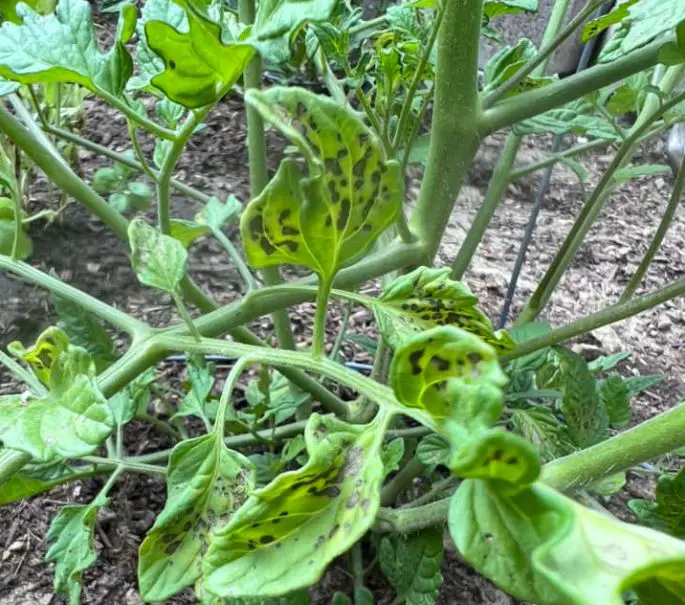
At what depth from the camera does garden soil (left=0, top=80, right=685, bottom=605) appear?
840 mm

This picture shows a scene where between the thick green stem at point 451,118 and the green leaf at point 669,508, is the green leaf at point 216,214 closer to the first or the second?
the thick green stem at point 451,118

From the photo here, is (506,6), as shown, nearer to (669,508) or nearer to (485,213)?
(485,213)

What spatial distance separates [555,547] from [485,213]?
0.63 meters

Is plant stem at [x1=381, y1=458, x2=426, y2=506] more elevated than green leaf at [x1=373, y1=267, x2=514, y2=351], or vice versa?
green leaf at [x1=373, y1=267, x2=514, y2=351]

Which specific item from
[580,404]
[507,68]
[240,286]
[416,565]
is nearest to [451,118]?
[507,68]

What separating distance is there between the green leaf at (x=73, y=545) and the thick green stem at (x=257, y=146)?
0.79ft

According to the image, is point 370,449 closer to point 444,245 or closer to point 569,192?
point 444,245

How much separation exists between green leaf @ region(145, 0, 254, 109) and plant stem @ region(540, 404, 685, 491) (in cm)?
26

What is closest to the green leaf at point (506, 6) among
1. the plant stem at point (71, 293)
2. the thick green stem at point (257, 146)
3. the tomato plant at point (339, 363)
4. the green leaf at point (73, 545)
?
the tomato plant at point (339, 363)

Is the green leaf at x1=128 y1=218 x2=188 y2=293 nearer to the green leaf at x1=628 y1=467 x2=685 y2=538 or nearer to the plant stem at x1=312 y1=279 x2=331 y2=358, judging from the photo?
the plant stem at x1=312 y1=279 x2=331 y2=358

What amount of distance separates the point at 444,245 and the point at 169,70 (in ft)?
3.61

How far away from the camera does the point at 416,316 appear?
17.7 inches

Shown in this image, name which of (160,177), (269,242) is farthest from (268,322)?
(269,242)

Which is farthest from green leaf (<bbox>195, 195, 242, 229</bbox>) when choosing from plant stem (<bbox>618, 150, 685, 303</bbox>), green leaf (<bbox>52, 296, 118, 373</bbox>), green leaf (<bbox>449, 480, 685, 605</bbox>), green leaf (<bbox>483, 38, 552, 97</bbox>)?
green leaf (<bbox>449, 480, 685, 605</bbox>)
